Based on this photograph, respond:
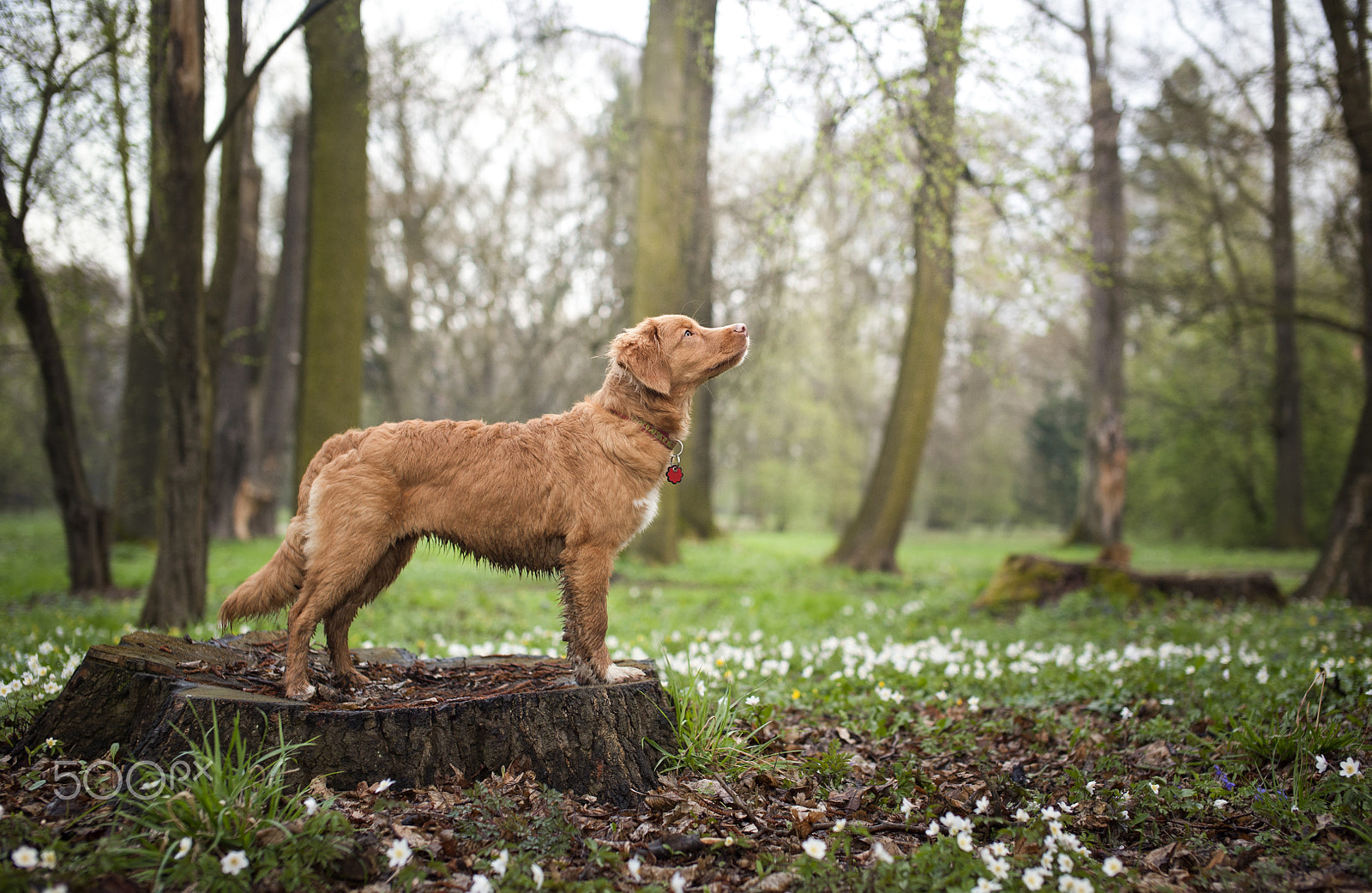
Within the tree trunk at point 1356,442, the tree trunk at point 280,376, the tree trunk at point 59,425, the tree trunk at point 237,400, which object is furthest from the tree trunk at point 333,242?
the tree trunk at point 1356,442

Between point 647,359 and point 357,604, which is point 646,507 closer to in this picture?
point 647,359

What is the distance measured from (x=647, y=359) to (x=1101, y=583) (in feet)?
27.8

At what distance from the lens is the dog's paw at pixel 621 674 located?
3.99 meters

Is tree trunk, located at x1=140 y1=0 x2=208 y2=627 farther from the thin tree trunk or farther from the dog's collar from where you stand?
the thin tree trunk

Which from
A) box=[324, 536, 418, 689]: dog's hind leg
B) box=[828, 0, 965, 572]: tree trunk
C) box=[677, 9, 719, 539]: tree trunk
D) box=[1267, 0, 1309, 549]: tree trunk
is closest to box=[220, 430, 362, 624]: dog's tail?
box=[324, 536, 418, 689]: dog's hind leg

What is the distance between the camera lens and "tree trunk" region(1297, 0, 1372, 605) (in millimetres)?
8695

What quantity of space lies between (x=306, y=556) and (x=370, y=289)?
2142cm

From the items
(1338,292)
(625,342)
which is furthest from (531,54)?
(1338,292)

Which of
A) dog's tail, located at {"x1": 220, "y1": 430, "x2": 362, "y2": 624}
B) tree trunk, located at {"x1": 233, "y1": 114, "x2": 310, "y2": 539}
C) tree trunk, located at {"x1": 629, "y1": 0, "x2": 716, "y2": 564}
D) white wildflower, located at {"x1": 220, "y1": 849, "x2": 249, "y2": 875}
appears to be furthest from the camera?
tree trunk, located at {"x1": 233, "y1": 114, "x2": 310, "y2": 539}

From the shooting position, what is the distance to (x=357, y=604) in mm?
4109

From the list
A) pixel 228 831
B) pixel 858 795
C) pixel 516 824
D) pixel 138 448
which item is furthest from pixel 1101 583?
pixel 138 448

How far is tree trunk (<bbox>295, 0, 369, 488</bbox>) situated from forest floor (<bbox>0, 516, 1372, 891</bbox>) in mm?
2995

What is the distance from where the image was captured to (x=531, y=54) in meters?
10.6

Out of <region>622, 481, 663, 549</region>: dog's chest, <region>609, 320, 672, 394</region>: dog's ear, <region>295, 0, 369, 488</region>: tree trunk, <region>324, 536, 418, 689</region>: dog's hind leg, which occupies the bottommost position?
<region>324, 536, 418, 689</region>: dog's hind leg
